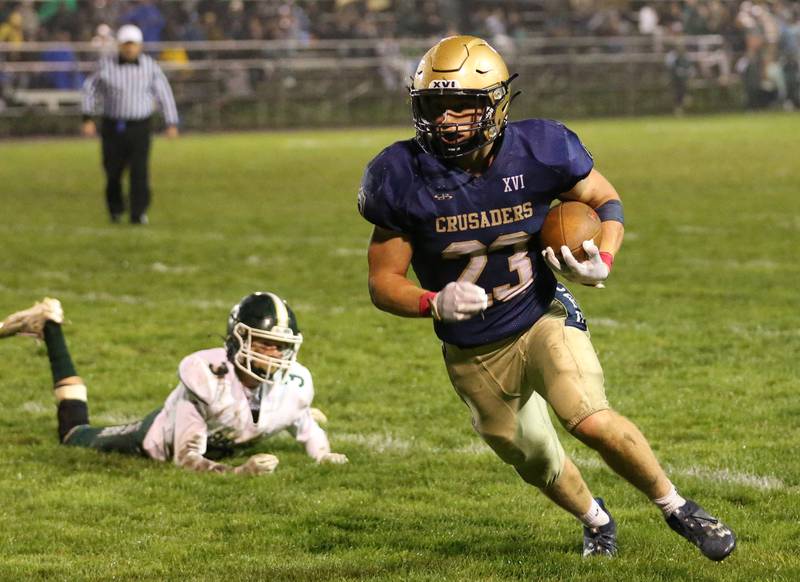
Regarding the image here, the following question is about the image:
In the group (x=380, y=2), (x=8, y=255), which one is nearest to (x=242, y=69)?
(x=380, y=2)

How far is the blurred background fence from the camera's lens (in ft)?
78.9

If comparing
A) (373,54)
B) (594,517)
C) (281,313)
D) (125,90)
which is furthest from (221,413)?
(373,54)

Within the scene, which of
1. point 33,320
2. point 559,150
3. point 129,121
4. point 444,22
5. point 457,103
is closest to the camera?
point 457,103

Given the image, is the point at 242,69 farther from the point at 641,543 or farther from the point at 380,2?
the point at 641,543

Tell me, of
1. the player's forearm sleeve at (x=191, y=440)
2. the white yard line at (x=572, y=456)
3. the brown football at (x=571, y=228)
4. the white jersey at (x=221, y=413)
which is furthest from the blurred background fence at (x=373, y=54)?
the brown football at (x=571, y=228)

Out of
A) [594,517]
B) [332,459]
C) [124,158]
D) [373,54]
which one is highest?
[594,517]

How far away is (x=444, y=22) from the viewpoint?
28.7 meters

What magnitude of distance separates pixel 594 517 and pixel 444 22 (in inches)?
994

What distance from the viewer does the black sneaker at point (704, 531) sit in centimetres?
369

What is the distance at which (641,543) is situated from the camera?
164 inches

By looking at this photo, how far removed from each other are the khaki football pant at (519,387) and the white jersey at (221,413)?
126 centimetres

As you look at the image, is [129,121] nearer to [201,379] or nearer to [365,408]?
[365,408]

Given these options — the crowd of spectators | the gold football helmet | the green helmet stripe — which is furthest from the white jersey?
the crowd of spectators

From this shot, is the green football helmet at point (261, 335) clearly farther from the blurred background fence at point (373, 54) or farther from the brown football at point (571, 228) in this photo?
the blurred background fence at point (373, 54)
